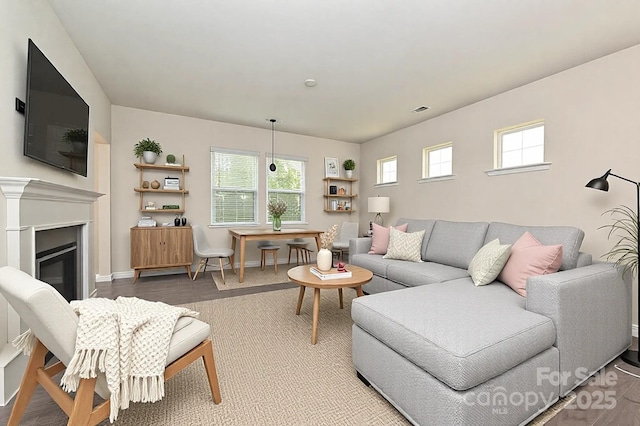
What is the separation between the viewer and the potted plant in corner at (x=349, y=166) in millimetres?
6105

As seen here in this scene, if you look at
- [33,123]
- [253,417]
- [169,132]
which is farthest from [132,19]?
[253,417]

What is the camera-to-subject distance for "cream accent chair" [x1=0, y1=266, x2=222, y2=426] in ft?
3.47

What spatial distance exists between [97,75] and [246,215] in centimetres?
290

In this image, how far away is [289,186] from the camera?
5.75 meters

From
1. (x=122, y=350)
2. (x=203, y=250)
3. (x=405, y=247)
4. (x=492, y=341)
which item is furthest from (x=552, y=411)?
(x=203, y=250)

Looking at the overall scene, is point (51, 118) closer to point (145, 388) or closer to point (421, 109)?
point (145, 388)

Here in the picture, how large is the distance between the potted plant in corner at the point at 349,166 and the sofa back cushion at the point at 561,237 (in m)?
3.70

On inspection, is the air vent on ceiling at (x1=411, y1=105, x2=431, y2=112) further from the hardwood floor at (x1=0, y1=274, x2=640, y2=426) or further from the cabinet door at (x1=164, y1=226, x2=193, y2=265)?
the cabinet door at (x1=164, y1=226, x2=193, y2=265)

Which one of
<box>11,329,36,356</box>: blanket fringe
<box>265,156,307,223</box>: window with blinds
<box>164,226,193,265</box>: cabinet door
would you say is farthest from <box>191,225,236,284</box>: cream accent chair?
<box>11,329,36,356</box>: blanket fringe

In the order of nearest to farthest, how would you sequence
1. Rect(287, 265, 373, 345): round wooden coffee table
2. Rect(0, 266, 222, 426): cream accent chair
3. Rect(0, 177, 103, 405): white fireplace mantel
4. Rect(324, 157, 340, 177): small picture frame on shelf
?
Rect(0, 266, 222, 426): cream accent chair → Rect(0, 177, 103, 405): white fireplace mantel → Rect(287, 265, 373, 345): round wooden coffee table → Rect(324, 157, 340, 177): small picture frame on shelf

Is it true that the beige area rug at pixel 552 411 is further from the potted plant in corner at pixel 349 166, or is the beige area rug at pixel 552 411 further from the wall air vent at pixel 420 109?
the potted plant in corner at pixel 349 166

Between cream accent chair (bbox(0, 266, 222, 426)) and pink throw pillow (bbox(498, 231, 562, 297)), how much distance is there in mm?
2231

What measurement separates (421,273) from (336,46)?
2270 mm

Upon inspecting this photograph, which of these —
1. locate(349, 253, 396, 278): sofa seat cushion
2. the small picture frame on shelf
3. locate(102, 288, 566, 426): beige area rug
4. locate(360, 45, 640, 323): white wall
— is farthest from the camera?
the small picture frame on shelf
